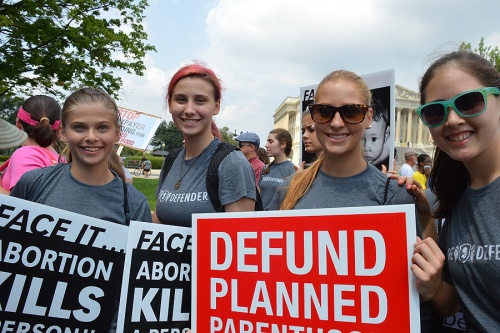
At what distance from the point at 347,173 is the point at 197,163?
0.93 meters

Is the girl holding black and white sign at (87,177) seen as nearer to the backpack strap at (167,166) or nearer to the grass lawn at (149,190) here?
the backpack strap at (167,166)

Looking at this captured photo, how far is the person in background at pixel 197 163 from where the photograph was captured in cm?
251

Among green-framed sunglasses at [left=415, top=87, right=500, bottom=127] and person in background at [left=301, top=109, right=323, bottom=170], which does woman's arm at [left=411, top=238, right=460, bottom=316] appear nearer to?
→ green-framed sunglasses at [left=415, top=87, right=500, bottom=127]

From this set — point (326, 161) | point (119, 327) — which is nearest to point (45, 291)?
point (119, 327)

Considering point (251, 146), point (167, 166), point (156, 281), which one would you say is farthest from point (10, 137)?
point (251, 146)

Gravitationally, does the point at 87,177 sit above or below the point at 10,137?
below

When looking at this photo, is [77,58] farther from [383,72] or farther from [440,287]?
[440,287]

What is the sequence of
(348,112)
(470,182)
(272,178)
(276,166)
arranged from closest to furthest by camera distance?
(470,182)
(348,112)
(272,178)
(276,166)

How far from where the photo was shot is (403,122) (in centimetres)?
8375

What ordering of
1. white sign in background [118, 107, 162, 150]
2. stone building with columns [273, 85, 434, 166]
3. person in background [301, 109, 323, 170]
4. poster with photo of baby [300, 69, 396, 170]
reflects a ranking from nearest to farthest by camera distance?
1. person in background [301, 109, 323, 170]
2. poster with photo of baby [300, 69, 396, 170]
3. white sign in background [118, 107, 162, 150]
4. stone building with columns [273, 85, 434, 166]

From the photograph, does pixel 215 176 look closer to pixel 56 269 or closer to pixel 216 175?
pixel 216 175

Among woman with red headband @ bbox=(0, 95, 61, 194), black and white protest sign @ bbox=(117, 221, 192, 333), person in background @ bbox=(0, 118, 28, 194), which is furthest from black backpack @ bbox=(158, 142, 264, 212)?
person in background @ bbox=(0, 118, 28, 194)

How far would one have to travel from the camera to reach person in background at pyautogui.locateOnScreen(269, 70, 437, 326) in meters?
2.10

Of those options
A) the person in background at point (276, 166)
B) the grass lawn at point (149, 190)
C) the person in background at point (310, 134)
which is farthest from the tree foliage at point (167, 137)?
the person in background at point (310, 134)
